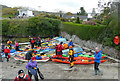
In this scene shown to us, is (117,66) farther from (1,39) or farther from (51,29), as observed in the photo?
(1,39)

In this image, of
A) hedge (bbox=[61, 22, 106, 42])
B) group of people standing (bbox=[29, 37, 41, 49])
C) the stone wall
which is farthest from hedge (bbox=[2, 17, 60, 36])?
group of people standing (bbox=[29, 37, 41, 49])

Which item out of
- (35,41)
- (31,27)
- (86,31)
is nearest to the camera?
(86,31)

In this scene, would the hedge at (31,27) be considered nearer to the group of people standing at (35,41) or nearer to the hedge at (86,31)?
the hedge at (86,31)

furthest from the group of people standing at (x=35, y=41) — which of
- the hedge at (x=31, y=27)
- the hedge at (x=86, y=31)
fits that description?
the hedge at (x=31, y=27)

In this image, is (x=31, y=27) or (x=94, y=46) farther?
(x=31, y=27)

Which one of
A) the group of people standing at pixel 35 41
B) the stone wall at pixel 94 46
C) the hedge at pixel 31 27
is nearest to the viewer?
the stone wall at pixel 94 46

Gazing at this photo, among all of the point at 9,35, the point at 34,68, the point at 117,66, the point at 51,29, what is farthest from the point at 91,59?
the point at 9,35

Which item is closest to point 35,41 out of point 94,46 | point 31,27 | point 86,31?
point 31,27

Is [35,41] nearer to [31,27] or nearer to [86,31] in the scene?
[31,27]

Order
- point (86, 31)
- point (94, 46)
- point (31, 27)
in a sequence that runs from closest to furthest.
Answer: point (94, 46) < point (86, 31) < point (31, 27)

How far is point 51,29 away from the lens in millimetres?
20312

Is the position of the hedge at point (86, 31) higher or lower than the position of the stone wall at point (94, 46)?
higher

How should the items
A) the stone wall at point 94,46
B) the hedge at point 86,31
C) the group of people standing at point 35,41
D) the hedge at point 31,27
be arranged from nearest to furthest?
1. the stone wall at point 94,46
2. the hedge at point 86,31
3. the group of people standing at point 35,41
4. the hedge at point 31,27

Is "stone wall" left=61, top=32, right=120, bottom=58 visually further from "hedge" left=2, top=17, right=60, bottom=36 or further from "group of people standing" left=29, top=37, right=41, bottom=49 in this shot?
"group of people standing" left=29, top=37, right=41, bottom=49
